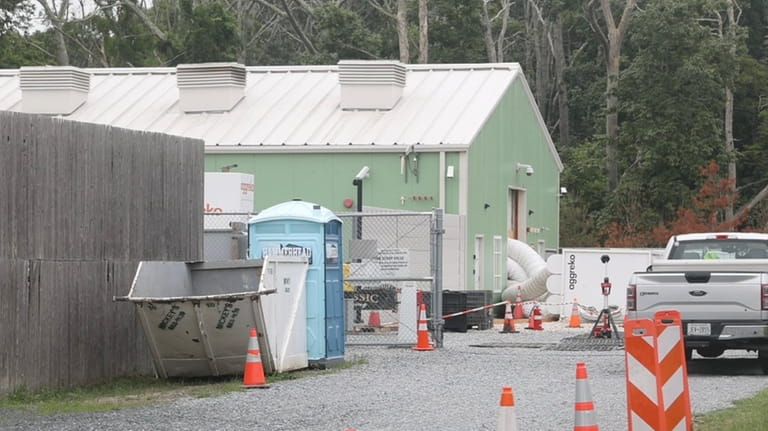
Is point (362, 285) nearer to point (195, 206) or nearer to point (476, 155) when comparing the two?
point (195, 206)

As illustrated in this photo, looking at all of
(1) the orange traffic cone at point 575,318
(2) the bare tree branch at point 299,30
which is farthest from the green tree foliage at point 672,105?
(1) the orange traffic cone at point 575,318

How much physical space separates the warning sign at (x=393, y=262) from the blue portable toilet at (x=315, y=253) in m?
6.47

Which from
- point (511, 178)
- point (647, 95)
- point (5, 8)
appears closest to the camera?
point (511, 178)

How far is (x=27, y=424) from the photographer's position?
13180 millimetres

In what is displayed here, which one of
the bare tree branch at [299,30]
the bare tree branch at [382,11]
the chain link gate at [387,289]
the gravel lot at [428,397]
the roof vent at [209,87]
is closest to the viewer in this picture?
the gravel lot at [428,397]

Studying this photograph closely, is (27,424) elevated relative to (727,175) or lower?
lower

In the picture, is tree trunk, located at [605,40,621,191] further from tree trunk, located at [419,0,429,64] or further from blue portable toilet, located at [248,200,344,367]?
blue portable toilet, located at [248,200,344,367]

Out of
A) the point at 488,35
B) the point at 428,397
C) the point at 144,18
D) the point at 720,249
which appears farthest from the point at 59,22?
the point at 428,397

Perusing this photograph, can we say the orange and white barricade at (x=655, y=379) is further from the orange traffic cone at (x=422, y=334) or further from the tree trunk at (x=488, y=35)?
the tree trunk at (x=488, y=35)

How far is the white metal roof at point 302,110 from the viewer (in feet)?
120

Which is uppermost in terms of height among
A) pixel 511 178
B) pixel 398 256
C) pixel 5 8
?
pixel 5 8

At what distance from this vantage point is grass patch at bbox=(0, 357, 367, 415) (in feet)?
48.4

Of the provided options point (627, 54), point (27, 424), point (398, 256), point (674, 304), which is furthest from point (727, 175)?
point (27, 424)

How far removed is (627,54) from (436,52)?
8267 millimetres
